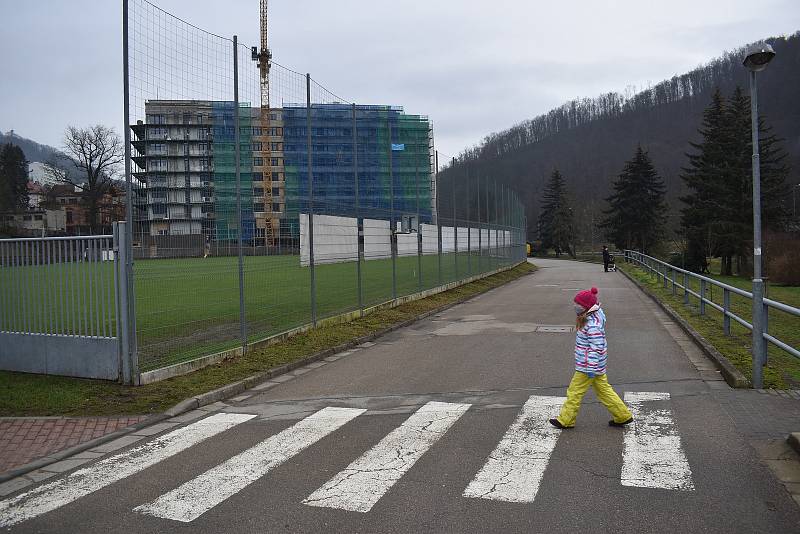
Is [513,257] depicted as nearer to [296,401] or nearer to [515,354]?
[515,354]

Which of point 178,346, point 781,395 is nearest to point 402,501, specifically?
point 781,395

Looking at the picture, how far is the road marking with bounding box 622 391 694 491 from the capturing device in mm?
4992

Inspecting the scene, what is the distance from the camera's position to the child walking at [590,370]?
21.5ft

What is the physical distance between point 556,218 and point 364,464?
3498 inches

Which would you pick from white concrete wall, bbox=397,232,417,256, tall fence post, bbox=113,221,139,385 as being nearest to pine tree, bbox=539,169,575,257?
white concrete wall, bbox=397,232,417,256

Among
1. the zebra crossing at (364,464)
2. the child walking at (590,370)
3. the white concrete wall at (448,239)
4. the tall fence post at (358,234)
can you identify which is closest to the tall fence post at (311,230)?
the tall fence post at (358,234)

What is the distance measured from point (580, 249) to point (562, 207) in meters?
11.3

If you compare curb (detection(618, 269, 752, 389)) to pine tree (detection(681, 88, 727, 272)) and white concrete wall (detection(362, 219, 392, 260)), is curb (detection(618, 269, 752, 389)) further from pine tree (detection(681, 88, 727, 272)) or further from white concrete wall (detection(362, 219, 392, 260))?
pine tree (detection(681, 88, 727, 272))

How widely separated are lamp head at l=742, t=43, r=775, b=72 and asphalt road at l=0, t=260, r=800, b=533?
13.2ft

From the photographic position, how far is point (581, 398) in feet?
21.7

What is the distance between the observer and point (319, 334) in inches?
514

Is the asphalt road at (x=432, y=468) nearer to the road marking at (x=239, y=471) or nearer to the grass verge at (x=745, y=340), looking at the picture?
the road marking at (x=239, y=471)

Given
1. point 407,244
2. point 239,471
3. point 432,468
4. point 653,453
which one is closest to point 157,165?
point 239,471

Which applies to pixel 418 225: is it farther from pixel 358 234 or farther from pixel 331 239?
pixel 331 239
